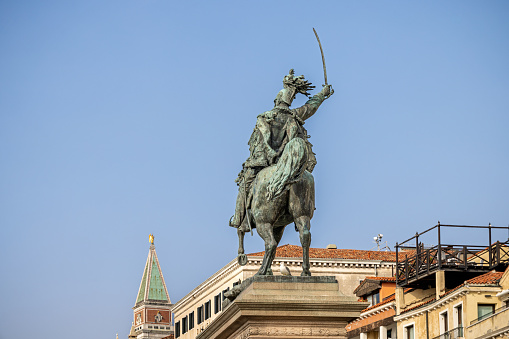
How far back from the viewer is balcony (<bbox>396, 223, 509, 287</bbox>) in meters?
60.7

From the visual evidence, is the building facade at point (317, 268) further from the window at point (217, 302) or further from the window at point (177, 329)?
the window at point (177, 329)

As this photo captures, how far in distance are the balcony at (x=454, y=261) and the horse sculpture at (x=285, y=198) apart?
4246cm

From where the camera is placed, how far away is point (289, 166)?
17.3m

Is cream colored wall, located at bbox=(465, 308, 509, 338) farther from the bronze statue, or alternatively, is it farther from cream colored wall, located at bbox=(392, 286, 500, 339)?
the bronze statue

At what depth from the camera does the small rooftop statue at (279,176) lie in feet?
57.1

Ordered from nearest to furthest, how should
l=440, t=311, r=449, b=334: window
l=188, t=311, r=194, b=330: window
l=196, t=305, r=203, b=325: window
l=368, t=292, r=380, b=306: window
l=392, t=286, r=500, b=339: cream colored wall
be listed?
l=392, t=286, r=500, b=339: cream colored wall → l=440, t=311, r=449, b=334: window → l=368, t=292, r=380, b=306: window → l=196, t=305, r=203, b=325: window → l=188, t=311, r=194, b=330: window

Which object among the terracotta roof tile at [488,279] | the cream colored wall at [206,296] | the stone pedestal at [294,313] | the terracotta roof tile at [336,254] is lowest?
the stone pedestal at [294,313]

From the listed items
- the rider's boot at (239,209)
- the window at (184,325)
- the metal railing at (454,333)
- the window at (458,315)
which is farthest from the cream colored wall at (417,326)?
the window at (184,325)

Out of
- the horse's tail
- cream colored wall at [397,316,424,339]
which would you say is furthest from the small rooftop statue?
cream colored wall at [397,316,424,339]

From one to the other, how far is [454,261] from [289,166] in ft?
152

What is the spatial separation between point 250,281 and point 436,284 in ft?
148

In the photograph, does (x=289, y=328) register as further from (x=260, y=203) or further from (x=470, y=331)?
(x=470, y=331)

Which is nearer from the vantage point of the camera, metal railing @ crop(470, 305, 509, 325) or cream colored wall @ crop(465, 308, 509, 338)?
cream colored wall @ crop(465, 308, 509, 338)

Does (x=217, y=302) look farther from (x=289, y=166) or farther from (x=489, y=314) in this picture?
(x=289, y=166)
